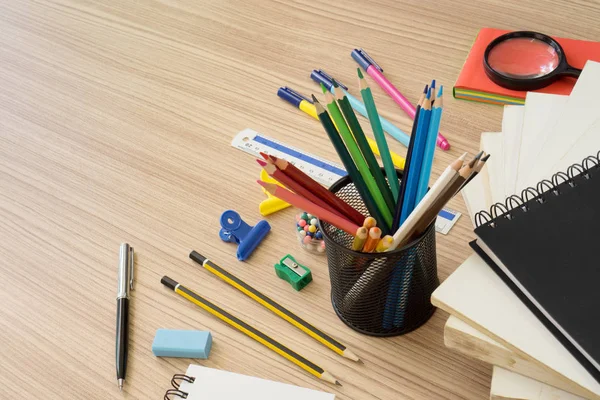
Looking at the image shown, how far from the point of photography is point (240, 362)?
2.66ft

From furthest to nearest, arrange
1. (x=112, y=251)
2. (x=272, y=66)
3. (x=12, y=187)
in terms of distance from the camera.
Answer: (x=272, y=66) → (x=12, y=187) → (x=112, y=251)

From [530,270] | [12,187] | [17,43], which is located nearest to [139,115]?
[12,187]

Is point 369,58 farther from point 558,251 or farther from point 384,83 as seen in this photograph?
point 558,251

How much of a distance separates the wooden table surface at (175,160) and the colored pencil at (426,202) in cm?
16

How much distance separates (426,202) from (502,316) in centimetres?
13

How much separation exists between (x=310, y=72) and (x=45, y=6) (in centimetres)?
64

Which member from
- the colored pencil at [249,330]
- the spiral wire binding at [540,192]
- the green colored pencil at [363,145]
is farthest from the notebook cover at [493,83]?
the colored pencil at [249,330]

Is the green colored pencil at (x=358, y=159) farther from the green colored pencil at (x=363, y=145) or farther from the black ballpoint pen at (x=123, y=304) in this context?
the black ballpoint pen at (x=123, y=304)

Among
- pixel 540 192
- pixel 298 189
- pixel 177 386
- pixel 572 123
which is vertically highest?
pixel 572 123

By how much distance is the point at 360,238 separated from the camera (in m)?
0.68

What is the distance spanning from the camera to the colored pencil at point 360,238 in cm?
67

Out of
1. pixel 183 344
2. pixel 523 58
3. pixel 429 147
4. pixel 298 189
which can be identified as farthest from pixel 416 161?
pixel 523 58

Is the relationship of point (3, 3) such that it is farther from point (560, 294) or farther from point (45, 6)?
point (560, 294)

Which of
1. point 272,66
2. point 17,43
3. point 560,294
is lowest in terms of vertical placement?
point 560,294
